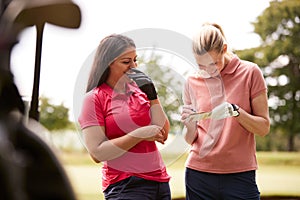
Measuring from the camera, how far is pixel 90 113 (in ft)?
3.59

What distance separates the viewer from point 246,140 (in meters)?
1.28

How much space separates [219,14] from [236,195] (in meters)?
4.19

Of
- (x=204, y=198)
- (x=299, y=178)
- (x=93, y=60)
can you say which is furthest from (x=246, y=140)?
(x=299, y=178)

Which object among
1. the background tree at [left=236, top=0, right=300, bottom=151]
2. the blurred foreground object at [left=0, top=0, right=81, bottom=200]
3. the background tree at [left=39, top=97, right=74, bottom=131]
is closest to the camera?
the blurred foreground object at [left=0, top=0, right=81, bottom=200]

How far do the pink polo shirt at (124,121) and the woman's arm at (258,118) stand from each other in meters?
0.23

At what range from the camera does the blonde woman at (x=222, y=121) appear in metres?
1.26

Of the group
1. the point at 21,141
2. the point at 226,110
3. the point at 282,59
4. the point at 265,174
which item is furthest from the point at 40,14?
the point at 265,174

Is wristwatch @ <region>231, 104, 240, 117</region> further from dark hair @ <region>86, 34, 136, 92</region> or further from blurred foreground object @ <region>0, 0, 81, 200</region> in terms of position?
blurred foreground object @ <region>0, 0, 81, 200</region>

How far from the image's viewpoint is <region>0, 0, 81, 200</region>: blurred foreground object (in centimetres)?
10

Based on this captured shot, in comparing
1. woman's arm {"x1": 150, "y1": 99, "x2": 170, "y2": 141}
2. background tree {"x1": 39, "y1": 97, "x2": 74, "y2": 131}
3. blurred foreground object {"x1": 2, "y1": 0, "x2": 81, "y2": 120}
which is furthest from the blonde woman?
background tree {"x1": 39, "y1": 97, "x2": 74, "y2": 131}

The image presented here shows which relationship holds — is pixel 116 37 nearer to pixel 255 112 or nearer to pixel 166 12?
pixel 255 112

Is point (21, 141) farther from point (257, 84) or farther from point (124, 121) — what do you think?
point (257, 84)

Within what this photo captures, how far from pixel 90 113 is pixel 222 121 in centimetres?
34

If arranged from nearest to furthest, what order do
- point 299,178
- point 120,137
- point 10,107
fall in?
point 10,107
point 120,137
point 299,178
